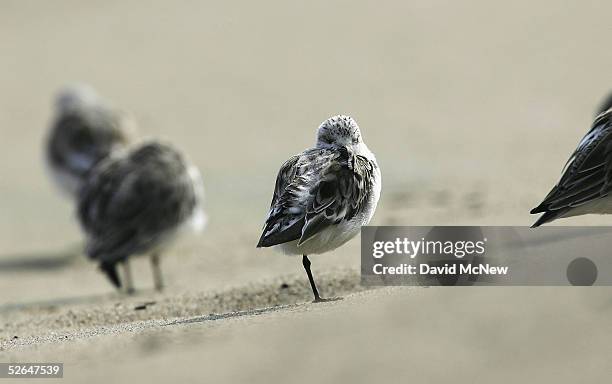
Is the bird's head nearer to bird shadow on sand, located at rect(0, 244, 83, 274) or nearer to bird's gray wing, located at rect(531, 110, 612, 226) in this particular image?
bird's gray wing, located at rect(531, 110, 612, 226)

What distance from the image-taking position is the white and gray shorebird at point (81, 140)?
38.5 ft

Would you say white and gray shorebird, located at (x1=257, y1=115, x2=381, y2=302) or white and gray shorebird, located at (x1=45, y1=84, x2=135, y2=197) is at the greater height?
white and gray shorebird, located at (x1=45, y1=84, x2=135, y2=197)

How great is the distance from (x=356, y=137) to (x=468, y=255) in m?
0.91

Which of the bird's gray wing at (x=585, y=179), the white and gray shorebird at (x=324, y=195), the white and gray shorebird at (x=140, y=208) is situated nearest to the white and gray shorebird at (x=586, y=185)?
the bird's gray wing at (x=585, y=179)

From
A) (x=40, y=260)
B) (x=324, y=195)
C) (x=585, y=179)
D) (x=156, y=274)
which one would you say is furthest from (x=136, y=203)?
(x=585, y=179)

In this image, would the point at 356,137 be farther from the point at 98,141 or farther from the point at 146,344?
the point at 98,141

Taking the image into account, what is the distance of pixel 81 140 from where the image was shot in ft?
39.1

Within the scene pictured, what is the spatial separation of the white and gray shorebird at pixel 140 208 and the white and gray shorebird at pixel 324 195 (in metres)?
3.45

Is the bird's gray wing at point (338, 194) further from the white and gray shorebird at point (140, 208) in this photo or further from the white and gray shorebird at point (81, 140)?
the white and gray shorebird at point (81, 140)

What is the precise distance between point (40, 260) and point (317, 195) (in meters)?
6.09

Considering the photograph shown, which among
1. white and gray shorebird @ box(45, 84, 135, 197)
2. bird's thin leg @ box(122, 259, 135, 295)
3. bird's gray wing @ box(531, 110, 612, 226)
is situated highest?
white and gray shorebird @ box(45, 84, 135, 197)

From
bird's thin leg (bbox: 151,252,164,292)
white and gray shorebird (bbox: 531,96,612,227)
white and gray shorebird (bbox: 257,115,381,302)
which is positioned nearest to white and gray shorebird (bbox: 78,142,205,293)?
bird's thin leg (bbox: 151,252,164,292)

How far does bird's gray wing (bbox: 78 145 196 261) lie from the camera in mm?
9086

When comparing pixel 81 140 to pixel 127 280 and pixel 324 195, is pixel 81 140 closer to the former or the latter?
pixel 127 280
